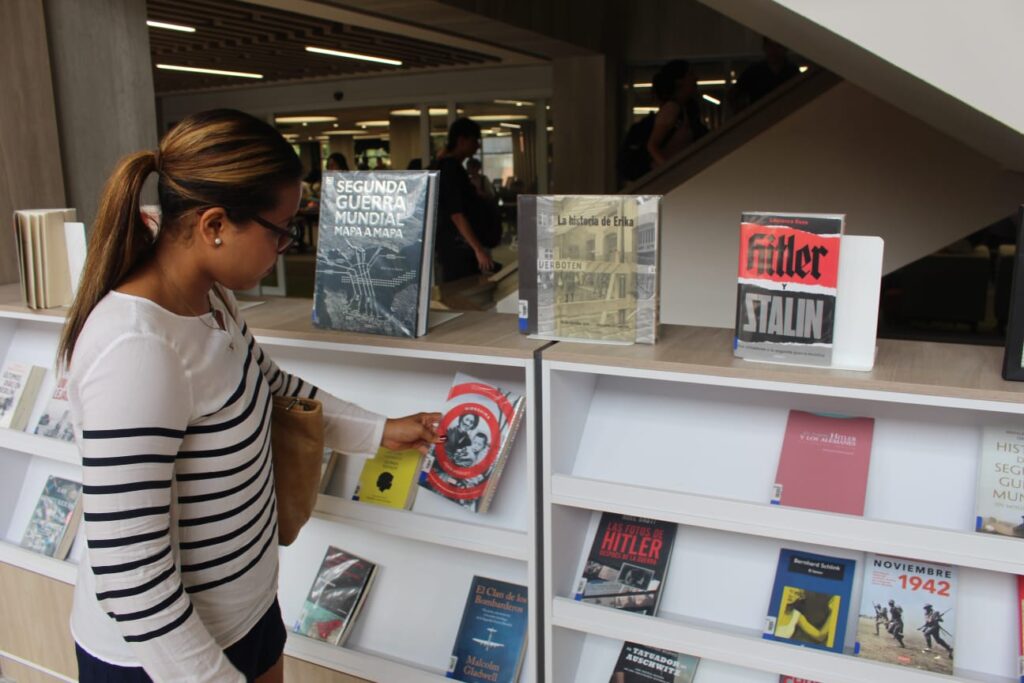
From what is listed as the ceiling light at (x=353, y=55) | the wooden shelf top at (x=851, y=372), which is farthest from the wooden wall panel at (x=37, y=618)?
the ceiling light at (x=353, y=55)

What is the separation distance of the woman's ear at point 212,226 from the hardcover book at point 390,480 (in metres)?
0.94

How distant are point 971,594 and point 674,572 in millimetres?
594

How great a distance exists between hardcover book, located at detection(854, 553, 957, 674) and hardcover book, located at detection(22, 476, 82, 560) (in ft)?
7.22

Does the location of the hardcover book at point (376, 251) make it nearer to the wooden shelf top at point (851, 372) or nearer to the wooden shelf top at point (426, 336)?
the wooden shelf top at point (426, 336)

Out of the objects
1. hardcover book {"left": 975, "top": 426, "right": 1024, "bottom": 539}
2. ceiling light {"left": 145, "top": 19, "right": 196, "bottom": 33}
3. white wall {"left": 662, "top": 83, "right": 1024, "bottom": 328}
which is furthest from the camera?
ceiling light {"left": 145, "top": 19, "right": 196, "bottom": 33}

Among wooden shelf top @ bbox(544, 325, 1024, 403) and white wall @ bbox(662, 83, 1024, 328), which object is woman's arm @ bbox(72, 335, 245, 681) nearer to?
wooden shelf top @ bbox(544, 325, 1024, 403)

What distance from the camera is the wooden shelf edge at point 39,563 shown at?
7.37ft

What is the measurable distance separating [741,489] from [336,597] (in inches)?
43.7

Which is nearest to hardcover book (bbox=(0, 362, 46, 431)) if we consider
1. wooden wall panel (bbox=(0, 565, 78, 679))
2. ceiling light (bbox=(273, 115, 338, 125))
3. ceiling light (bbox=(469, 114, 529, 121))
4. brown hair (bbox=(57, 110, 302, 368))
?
wooden wall panel (bbox=(0, 565, 78, 679))

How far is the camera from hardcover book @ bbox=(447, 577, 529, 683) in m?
1.82

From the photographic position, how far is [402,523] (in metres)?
1.83

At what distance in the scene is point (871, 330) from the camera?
1.36m

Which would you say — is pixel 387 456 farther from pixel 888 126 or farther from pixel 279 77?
pixel 279 77

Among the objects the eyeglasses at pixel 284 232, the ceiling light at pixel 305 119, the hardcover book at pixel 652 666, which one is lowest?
the hardcover book at pixel 652 666
